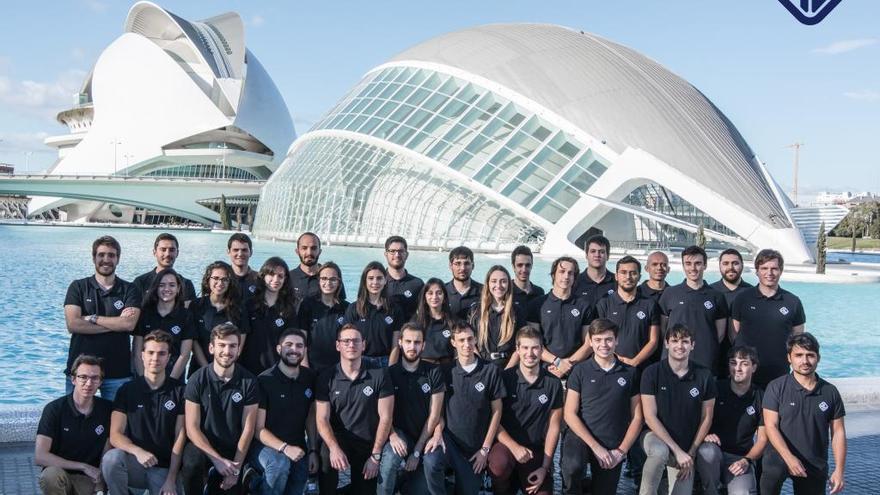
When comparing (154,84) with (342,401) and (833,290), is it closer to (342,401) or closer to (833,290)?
(833,290)

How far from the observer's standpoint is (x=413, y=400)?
5.47 m

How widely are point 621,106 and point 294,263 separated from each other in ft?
43.0

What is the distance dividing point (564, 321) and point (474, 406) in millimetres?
1323

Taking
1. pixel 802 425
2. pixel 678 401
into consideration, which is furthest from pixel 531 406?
pixel 802 425

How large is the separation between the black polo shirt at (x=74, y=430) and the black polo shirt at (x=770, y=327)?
4588 millimetres

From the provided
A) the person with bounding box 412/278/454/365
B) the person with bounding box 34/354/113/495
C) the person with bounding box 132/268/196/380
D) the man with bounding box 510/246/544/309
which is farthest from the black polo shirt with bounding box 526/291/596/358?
the person with bounding box 34/354/113/495

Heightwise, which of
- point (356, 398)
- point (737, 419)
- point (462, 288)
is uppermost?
point (462, 288)

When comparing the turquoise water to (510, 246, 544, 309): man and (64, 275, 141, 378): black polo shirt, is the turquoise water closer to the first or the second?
(64, 275, 141, 378): black polo shirt

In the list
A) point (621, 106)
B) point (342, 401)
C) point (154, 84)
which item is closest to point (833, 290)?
point (621, 106)

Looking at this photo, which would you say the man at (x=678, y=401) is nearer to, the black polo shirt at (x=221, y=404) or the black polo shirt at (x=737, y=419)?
the black polo shirt at (x=737, y=419)

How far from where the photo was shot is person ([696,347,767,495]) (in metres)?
5.22

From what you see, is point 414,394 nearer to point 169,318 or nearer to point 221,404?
point 221,404

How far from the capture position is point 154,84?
242 feet

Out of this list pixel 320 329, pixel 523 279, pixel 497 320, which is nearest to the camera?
pixel 320 329
